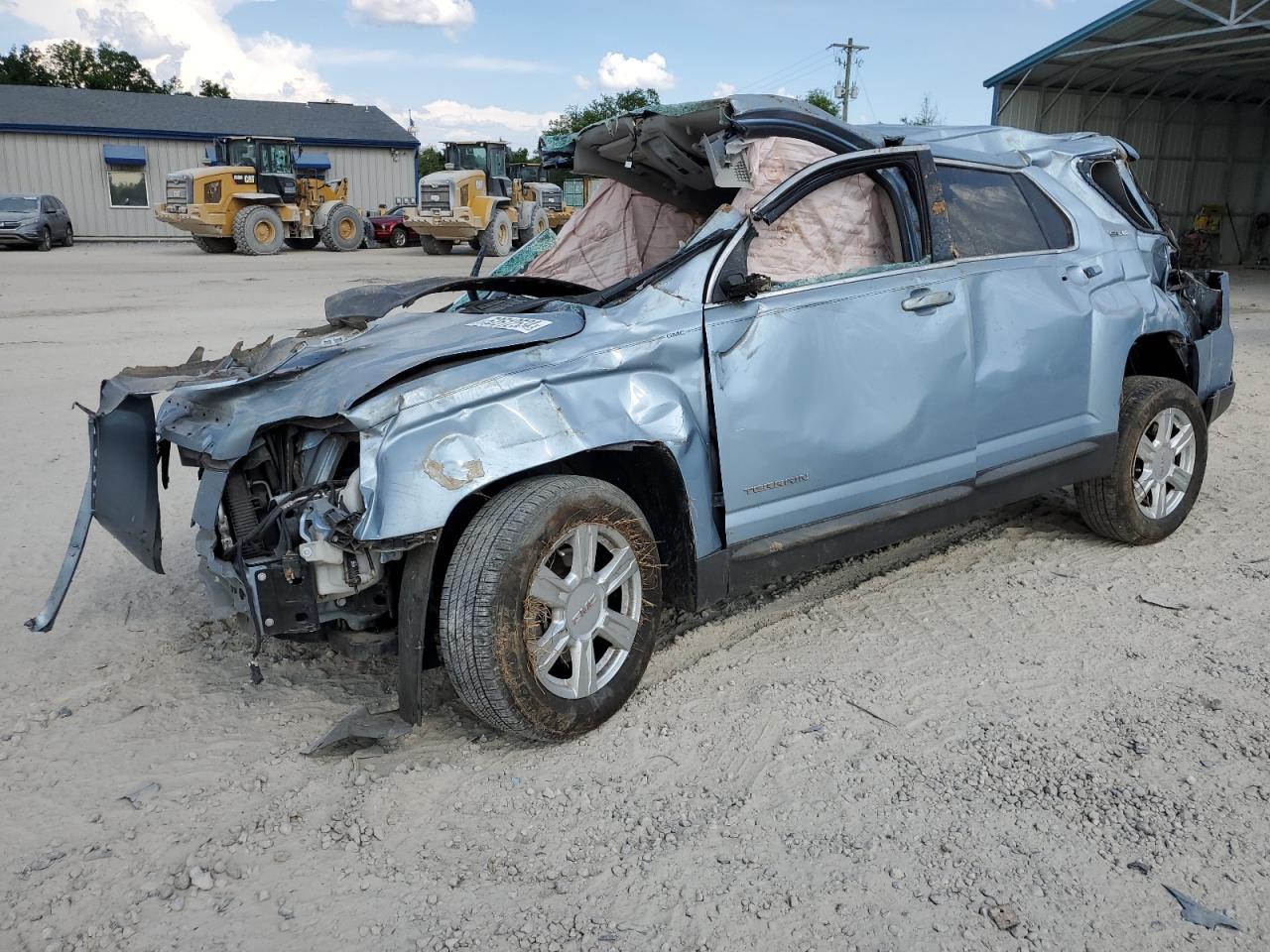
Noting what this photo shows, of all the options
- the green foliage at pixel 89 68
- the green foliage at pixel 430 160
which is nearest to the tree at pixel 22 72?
the green foliage at pixel 89 68

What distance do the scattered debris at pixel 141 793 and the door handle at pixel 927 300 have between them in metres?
3.07

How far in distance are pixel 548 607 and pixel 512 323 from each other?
1.04m

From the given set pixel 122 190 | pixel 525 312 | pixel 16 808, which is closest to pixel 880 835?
pixel 525 312

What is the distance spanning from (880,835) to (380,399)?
1.90m

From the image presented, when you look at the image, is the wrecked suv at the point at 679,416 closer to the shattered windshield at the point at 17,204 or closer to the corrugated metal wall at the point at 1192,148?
the corrugated metal wall at the point at 1192,148

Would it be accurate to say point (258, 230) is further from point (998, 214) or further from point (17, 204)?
point (998, 214)

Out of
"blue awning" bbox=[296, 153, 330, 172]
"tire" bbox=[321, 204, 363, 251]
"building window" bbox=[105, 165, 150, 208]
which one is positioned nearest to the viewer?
"tire" bbox=[321, 204, 363, 251]

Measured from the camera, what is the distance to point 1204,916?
2.61 m

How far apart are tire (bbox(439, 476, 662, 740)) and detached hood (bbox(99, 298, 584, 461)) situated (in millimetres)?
526

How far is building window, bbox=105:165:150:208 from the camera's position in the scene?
36625 mm

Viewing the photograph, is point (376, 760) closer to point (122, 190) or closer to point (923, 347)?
point (923, 347)

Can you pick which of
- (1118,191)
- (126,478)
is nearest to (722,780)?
(126,478)

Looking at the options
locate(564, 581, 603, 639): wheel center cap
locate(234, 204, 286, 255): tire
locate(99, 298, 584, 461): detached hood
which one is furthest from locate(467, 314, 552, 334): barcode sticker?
locate(234, 204, 286, 255): tire

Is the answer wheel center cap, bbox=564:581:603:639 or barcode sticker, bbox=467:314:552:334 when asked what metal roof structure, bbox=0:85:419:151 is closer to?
barcode sticker, bbox=467:314:552:334
